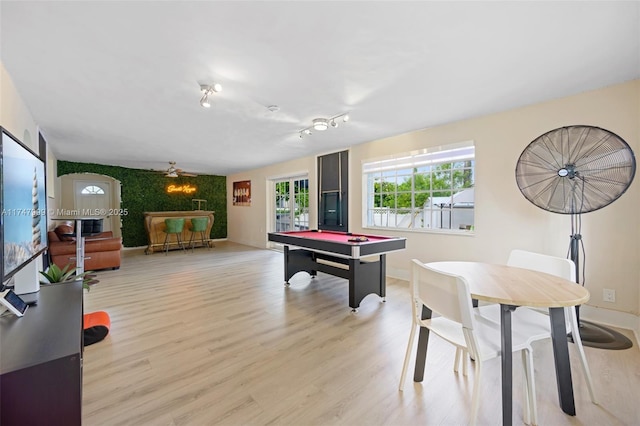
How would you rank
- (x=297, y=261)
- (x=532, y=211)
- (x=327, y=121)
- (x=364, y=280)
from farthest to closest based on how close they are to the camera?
(x=297, y=261) < (x=327, y=121) < (x=364, y=280) < (x=532, y=211)

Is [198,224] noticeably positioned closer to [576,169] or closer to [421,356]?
[421,356]

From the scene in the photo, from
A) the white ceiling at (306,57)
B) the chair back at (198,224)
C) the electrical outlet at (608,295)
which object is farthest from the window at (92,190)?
the electrical outlet at (608,295)

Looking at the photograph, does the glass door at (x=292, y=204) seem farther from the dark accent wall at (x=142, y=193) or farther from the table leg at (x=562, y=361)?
the table leg at (x=562, y=361)

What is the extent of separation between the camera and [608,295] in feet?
8.80

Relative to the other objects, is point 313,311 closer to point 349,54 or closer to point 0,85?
point 349,54

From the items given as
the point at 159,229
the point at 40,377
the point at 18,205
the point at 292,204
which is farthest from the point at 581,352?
the point at 159,229

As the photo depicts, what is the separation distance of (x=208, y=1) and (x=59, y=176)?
7835 mm

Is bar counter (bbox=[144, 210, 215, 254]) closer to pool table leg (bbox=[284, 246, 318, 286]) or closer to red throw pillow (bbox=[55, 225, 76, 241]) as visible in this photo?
red throw pillow (bbox=[55, 225, 76, 241])

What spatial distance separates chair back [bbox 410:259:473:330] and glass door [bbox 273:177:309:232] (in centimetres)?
486

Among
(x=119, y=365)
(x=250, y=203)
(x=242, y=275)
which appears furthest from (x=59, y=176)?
(x=119, y=365)

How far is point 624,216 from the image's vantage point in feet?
8.50

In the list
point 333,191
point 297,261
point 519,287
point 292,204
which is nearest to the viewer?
point 519,287

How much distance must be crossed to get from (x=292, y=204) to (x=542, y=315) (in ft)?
18.9

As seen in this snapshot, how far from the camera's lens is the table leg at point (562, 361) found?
1.53 m
